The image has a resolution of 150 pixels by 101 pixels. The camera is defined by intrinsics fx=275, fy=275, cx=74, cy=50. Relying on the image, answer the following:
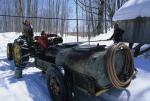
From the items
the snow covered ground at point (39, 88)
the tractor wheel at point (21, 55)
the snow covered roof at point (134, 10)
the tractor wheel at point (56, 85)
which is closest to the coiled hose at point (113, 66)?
the snow covered ground at point (39, 88)

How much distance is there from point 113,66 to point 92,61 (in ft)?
1.36

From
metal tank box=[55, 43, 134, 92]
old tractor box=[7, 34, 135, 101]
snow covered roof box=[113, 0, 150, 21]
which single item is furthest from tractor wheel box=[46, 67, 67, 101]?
snow covered roof box=[113, 0, 150, 21]

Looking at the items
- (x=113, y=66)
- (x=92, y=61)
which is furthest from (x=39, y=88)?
(x=113, y=66)

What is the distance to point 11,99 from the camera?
6.41m

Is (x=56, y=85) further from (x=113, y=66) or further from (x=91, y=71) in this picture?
(x=113, y=66)

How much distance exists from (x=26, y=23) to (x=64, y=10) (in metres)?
27.8

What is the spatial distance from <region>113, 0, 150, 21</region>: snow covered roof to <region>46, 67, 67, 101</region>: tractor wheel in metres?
8.01

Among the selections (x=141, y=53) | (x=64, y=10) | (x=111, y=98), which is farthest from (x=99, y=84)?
(x=64, y=10)

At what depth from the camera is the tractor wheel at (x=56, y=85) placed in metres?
5.68

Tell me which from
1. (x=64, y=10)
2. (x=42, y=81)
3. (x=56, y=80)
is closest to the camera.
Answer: (x=56, y=80)

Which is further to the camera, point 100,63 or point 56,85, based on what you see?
point 56,85

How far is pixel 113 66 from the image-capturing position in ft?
16.9

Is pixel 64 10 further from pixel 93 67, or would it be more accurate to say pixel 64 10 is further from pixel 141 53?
pixel 93 67

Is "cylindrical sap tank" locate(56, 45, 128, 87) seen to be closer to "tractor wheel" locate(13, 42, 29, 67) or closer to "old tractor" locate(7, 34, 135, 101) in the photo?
"old tractor" locate(7, 34, 135, 101)
